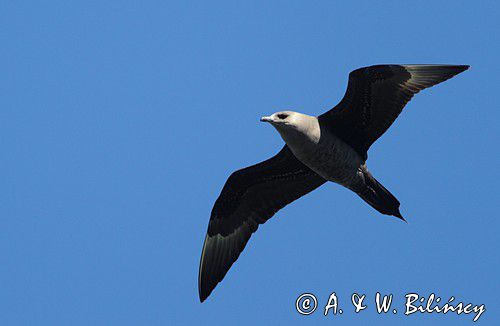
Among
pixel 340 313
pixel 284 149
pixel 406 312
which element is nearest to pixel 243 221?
pixel 284 149

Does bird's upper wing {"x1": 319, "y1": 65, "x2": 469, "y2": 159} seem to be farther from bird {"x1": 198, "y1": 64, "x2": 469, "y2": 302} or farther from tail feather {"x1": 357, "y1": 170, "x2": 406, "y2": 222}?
tail feather {"x1": 357, "y1": 170, "x2": 406, "y2": 222}

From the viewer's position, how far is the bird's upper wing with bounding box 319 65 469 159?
9336 millimetres

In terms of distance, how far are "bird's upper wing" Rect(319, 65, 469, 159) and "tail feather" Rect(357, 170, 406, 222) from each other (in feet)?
1.38

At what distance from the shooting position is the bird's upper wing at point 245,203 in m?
10.5

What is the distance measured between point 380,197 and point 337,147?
0.87 m

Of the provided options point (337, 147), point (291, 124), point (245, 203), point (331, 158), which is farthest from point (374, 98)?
point (245, 203)

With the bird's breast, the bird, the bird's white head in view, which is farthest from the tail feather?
the bird's white head

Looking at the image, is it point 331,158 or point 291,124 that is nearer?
point 291,124

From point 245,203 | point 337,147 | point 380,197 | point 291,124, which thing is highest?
point 291,124

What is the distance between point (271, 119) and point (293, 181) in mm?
1683

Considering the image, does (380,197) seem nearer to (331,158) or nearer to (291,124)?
(331,158)

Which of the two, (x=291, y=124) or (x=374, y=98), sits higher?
(x=374, y=98)

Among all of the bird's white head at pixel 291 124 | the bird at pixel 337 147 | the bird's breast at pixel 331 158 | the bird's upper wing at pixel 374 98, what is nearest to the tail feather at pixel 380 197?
the bird at pixel 337 147

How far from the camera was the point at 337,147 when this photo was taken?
9.46 metres
